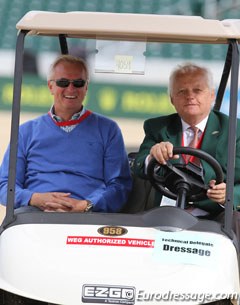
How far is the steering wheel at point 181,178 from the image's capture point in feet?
11.3

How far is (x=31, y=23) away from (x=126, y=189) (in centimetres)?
105

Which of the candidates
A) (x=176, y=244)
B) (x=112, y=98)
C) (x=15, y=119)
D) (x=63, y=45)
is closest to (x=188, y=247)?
(x=176, y=244)

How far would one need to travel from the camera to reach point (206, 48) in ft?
47.7

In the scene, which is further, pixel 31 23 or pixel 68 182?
pixel 68 182

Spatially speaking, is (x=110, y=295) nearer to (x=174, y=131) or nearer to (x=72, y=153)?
(x=72, y=153)

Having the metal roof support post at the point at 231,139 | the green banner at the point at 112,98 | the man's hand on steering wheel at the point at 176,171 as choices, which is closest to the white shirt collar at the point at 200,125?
the man's hand on steering wheel at the point at 176,171

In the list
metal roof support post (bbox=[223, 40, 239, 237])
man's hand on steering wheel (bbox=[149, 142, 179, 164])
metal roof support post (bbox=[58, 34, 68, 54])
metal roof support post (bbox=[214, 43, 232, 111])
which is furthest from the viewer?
metal roof support post (bbox=[58, 34, 68, 54])

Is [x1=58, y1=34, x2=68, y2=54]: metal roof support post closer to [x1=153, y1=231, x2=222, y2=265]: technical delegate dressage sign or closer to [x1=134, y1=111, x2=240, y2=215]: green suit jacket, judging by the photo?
[x1=134, y1=111, x2=240, y2=215]: green suit jacket

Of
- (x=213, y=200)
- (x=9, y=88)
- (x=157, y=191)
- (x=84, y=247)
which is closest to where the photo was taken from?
(x=84, y=247)

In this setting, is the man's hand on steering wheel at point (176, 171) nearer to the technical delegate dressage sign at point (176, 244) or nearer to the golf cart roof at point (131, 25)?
the technical delegate dressage sign at point (176, 244)

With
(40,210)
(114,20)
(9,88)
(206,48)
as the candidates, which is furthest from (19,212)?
(9,88)

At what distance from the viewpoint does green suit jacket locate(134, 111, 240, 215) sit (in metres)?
3.55

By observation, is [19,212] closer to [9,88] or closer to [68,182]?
[68,182]

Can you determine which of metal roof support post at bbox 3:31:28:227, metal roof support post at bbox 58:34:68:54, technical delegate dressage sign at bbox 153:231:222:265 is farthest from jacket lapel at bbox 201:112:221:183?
metal roof support post at bbox 58:34:68:54
